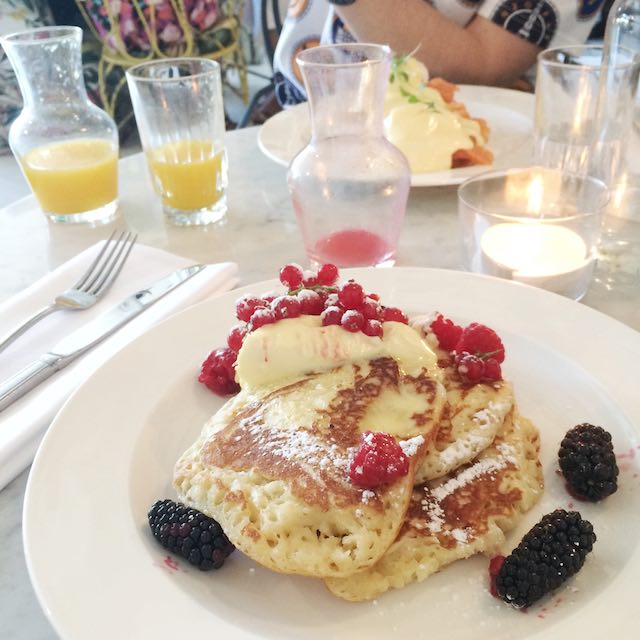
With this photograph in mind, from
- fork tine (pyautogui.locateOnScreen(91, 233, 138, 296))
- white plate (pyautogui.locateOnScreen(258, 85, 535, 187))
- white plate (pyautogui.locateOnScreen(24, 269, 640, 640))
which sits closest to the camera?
white plate (pyautogui.locateOnScreen(24, 269, 640, 640))

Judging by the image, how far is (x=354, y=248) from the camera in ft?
5.41

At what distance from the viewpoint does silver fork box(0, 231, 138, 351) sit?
143 centimetres

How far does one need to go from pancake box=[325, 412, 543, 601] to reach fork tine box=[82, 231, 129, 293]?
98 centimetres

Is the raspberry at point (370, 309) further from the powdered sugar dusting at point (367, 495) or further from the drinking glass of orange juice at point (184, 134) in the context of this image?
the drinking glass of orange juice at point (184, 134)

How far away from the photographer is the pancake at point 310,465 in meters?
0.87

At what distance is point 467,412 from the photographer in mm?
1081

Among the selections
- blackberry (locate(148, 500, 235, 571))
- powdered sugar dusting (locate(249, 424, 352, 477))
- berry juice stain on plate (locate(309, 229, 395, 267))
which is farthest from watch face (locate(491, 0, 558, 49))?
blackberry (locate(148, 500, 235, 571))

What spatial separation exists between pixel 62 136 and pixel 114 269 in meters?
0.58

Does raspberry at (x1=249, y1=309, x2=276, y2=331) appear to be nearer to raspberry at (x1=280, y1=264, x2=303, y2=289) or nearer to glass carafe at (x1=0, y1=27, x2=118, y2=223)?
raspberry at (x1=280, y1=264, x2=303, y2=289)

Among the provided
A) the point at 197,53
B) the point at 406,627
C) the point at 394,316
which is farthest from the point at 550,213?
the point at 197,53

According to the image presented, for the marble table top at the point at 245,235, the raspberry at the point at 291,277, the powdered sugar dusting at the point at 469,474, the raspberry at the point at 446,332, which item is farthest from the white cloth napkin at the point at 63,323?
the powdered sugar dusting at the point at 469,474

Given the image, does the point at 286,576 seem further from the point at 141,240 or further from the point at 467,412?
the point at 141,240

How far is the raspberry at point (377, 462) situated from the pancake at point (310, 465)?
2 cm

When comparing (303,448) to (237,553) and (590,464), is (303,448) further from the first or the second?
(590,464)
